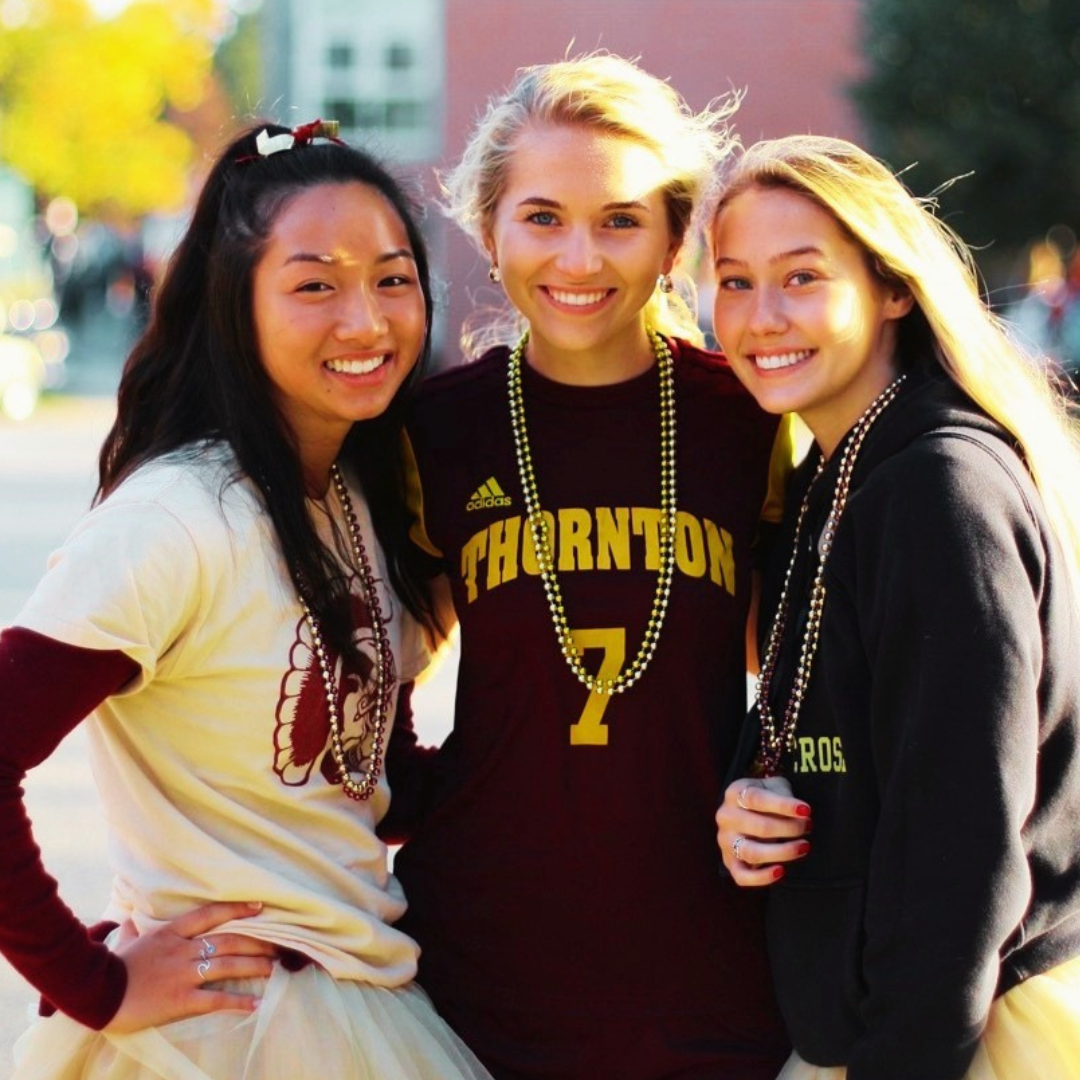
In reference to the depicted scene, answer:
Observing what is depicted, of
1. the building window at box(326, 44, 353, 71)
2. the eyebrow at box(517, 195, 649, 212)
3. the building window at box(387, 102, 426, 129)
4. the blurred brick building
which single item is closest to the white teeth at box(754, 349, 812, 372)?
the eyebrow at box(517, 195, 649, 212)

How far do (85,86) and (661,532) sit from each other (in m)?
40.5

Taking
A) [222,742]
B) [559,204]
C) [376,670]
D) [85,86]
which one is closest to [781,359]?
[559,204]

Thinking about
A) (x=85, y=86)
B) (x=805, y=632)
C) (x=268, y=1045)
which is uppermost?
(x=85, y=86)

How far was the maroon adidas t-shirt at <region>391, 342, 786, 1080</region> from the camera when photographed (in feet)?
Result: 9.02

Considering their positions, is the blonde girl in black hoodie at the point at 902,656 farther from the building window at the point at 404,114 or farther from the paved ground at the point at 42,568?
the building window at the point at 404,114

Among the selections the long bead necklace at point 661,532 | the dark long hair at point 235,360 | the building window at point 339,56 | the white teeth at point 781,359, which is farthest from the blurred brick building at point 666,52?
the white teeth at point 781,359

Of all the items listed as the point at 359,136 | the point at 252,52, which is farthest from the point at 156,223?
the point at 359,136

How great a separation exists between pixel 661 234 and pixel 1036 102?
729 inches

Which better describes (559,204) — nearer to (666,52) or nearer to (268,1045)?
(268,1045)

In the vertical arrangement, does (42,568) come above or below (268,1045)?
below

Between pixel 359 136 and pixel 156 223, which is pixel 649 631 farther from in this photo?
pixel 156 223

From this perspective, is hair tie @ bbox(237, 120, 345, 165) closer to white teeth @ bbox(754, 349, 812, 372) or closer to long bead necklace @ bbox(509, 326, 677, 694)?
long bead necklace @ bbox(509, 326, 677, 694)

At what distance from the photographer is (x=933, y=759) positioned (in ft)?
7.34

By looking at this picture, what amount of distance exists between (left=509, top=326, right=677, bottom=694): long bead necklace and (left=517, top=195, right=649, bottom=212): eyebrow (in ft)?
0.96
